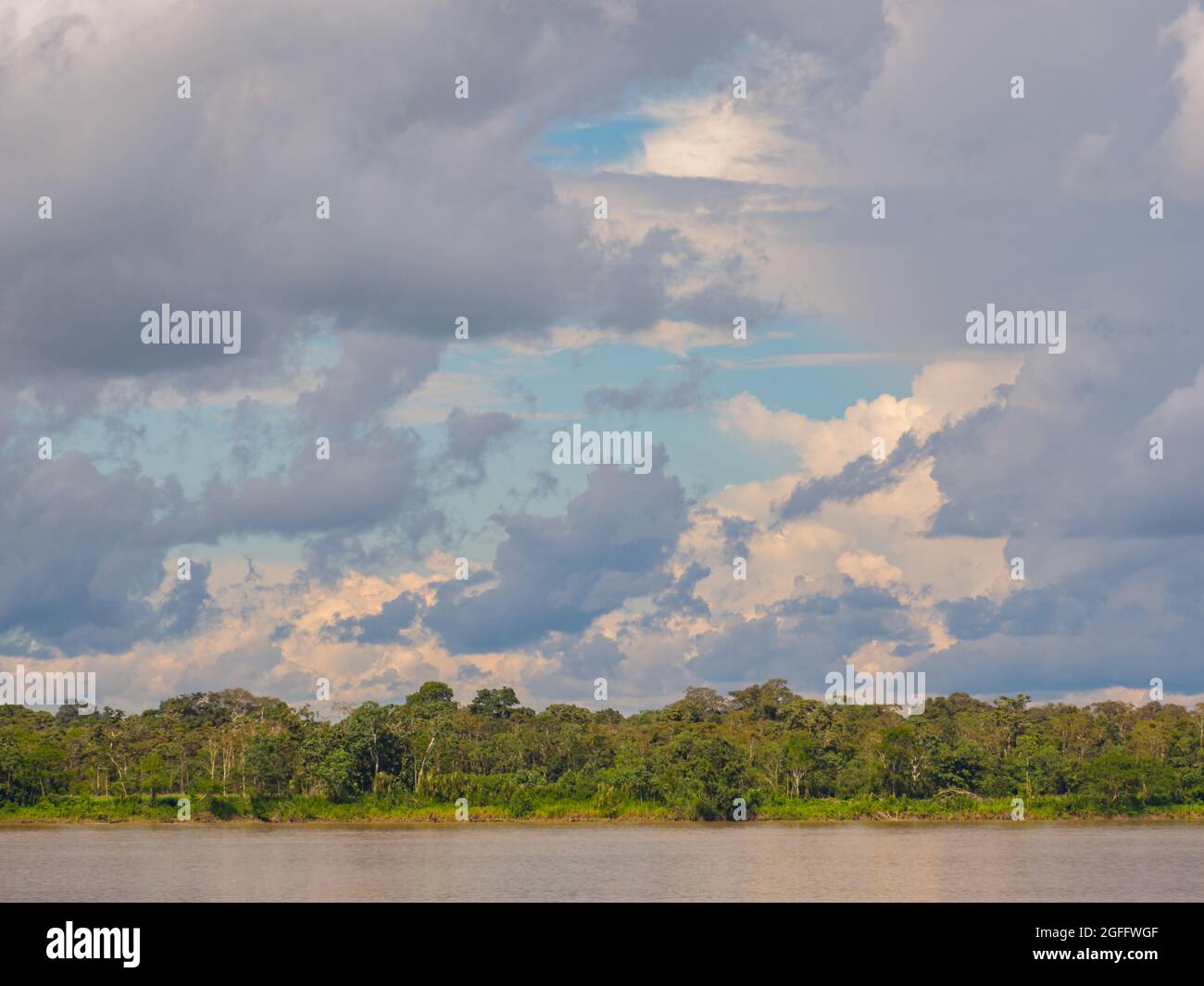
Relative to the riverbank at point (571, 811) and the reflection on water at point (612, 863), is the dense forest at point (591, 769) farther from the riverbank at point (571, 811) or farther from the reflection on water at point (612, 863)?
the reflection on water at point (612, 863)

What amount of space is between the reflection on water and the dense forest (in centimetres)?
455

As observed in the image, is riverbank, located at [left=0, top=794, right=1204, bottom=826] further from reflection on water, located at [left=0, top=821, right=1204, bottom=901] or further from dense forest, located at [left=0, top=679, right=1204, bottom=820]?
reflection on water, located at [left=0, top=821, right=1204, bottom=901]

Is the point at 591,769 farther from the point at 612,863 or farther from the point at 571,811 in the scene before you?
the point at 612,863

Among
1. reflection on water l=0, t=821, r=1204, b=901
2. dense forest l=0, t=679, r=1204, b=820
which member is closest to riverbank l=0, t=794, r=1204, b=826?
dense forest l=0, t=679, r=1204, b=820

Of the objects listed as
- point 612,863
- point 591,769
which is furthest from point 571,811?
point 612,863

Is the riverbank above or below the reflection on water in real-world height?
below

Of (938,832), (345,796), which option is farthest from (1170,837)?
(345,796)

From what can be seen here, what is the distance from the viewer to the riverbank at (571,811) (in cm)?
9275

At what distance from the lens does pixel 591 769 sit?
325 feet

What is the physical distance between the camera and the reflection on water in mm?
52656

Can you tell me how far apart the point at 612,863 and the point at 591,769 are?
121ft
